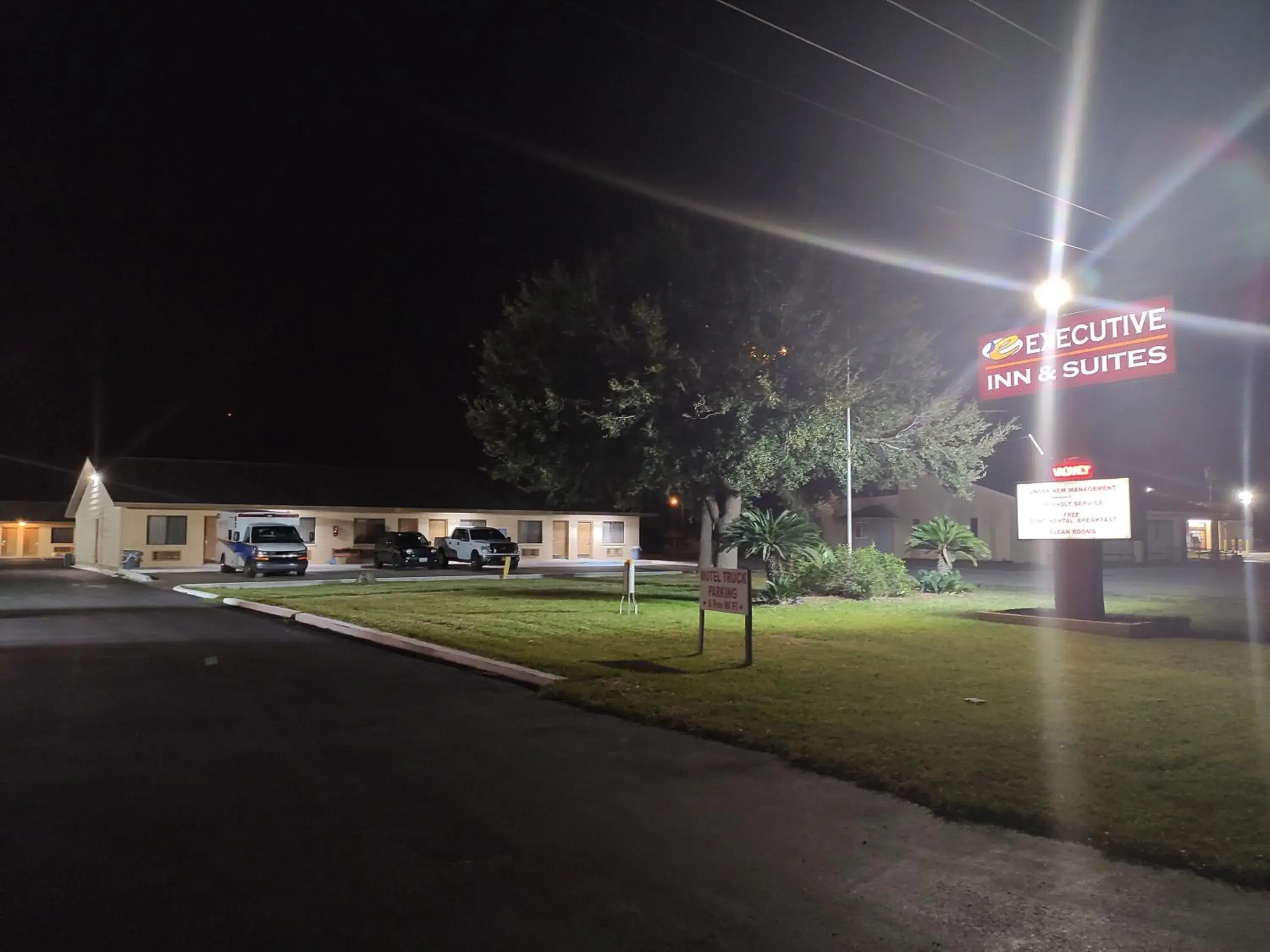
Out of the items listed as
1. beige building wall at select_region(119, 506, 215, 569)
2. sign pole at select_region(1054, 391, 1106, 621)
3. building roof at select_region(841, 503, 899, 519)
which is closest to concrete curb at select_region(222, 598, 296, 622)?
sign pole at select_region(1054, 391, 1106, 621)

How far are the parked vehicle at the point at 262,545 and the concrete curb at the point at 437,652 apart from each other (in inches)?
637

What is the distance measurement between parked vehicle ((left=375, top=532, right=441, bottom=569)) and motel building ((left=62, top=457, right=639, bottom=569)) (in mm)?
3784

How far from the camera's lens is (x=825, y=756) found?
7.27 metres

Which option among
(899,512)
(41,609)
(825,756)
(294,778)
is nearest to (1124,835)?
(825,756)

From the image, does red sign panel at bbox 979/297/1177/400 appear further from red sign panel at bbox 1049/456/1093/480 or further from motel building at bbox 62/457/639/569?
motel building at bbox 62/457/639/569

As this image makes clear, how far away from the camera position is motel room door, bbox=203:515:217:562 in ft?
134

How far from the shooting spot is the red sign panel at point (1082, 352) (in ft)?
49.9

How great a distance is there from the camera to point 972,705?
358 inches

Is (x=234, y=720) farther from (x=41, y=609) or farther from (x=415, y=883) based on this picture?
(x=41, y=609)

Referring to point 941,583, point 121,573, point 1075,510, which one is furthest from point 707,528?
point 121,573

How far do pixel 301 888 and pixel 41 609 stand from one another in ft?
62.1

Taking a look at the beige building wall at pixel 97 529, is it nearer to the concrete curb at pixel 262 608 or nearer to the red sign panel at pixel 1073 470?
the concrete curb at pixel 262 608

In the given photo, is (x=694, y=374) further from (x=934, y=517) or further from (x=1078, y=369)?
(x=934, y=517)

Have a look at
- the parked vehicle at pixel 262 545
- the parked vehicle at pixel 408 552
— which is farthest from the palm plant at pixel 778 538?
the parked vehicle at pixel 408 552
